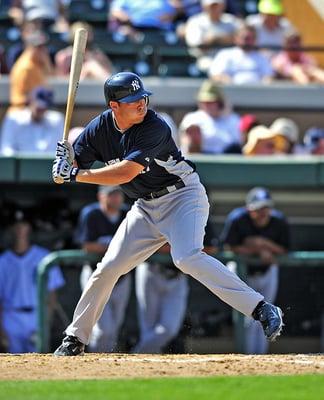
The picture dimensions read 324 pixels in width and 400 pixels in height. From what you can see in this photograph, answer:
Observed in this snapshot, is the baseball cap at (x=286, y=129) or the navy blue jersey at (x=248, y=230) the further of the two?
the baseball cap at (x=286, y=129)

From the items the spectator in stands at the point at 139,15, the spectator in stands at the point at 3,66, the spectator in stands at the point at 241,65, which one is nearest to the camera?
the spectator in stands at the point at 3,66

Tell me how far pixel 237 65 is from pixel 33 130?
97.7 inches

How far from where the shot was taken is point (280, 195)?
11320mm

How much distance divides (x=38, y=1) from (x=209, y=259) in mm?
6483

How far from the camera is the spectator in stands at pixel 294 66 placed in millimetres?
12305

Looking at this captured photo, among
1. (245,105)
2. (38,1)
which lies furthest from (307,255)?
(38,1)

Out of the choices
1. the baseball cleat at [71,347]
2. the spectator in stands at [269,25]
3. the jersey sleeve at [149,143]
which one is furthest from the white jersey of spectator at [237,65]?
the baseball cleat at [71,347]

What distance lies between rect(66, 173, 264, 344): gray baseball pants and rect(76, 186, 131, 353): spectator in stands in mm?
3147

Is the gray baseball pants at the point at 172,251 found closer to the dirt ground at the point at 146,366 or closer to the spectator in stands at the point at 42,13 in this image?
the dirt ground at the point at 146,366

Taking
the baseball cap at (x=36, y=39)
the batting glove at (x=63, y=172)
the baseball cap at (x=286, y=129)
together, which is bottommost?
the batting glove at (x=63, y=172)

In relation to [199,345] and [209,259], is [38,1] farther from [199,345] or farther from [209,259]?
[209,259]

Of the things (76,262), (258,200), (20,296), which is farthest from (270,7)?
(20,296)

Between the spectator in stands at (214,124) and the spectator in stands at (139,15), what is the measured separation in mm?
1817

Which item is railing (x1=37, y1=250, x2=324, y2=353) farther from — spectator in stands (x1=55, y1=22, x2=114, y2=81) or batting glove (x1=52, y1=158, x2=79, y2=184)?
batting glove (x1=52, y1=158, x2=79, y2=184)
